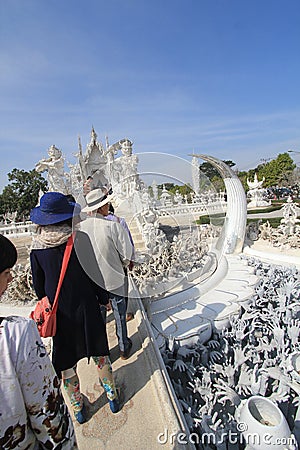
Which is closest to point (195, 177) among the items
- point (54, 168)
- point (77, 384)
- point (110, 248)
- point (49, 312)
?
point (110, 248)

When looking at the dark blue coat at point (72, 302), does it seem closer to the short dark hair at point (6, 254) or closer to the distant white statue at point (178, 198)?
the short dark hair at point (6, 254)

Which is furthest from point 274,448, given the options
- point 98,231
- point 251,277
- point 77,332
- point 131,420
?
point 251,277

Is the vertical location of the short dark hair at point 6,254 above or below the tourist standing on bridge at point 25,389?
above

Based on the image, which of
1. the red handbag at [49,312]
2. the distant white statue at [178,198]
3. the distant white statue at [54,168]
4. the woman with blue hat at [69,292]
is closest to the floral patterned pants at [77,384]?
the woman with blue hat at [69,292]

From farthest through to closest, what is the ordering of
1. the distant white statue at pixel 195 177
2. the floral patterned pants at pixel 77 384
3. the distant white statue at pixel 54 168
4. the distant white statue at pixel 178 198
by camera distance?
the distant white statue at pixel 54 168
the distant white statue at pixel 178 198
the distant white statue at pixel 195 177
the floral patterned pants at pixel 77 384

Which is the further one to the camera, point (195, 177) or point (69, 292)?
point (195, 177)

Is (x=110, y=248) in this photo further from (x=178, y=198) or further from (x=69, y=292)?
(x=178, y=198)

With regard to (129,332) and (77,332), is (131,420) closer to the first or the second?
(77,332)

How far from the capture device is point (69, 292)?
74.1 inches

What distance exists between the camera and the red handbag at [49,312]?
1803 mm

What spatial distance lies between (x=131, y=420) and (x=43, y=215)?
5.54ft

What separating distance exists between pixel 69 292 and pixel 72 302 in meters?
0.08

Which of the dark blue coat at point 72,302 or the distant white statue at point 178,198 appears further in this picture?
the distant white statue at point 178,198

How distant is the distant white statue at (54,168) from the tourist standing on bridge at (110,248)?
1478 cm
